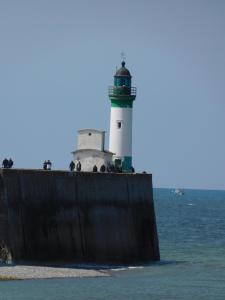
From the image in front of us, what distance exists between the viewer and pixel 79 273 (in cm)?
5256

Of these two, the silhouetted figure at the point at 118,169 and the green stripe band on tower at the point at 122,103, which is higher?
the green stripe band on tower at the point at 122,103

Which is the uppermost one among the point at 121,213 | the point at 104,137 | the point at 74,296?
the point at 104,137

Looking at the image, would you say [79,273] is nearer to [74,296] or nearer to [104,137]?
[74,296]

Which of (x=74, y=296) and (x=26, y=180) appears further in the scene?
(x=26, y=180)

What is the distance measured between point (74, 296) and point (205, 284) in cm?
691

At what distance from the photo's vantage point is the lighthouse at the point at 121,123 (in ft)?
218

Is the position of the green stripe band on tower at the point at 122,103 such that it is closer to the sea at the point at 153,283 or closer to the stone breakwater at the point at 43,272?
the sea at the point at 153,283

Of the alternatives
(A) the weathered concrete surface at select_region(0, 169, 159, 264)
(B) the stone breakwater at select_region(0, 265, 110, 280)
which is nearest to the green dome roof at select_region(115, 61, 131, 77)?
(A) the weathered concrete surface at select_region(0, 169, 159, 264)

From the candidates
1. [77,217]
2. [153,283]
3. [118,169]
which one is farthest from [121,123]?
[153,283]

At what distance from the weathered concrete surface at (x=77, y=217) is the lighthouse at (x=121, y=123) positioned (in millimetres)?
4354

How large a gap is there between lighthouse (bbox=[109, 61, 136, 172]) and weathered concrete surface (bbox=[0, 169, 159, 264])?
171 inches

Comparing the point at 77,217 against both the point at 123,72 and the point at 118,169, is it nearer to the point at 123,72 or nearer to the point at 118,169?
the point at 118,169

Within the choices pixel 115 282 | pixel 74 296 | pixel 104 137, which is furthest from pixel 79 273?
pixel 104 137

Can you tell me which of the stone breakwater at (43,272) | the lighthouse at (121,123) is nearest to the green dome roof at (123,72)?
the lighthouse at (121,123)
